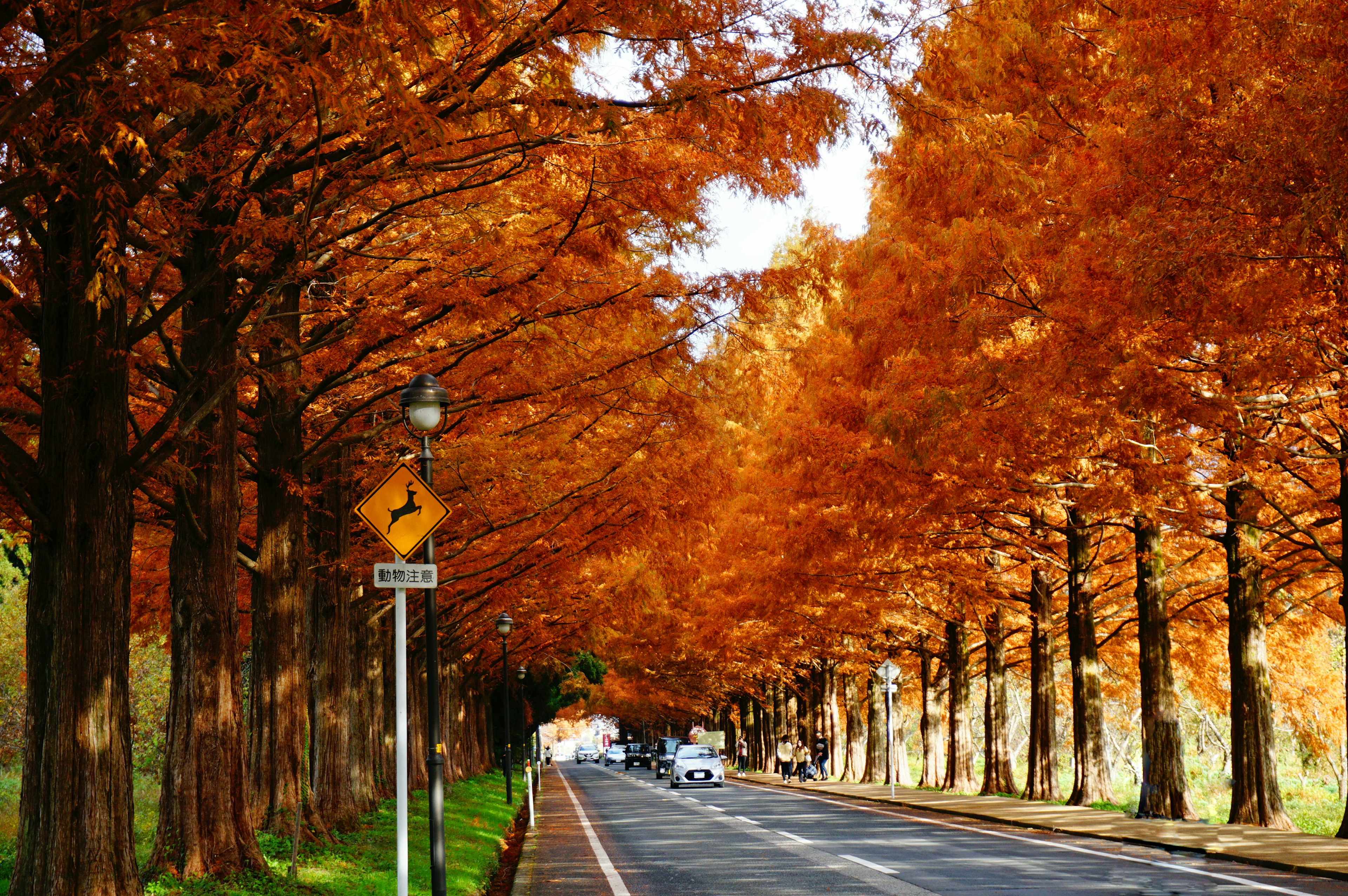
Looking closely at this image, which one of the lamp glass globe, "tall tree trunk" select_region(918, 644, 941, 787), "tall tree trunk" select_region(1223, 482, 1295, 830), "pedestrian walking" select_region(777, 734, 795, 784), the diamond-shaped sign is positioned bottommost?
"pedestrian walking" select_region(777, 734, 795, 784)

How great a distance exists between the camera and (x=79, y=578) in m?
8.29

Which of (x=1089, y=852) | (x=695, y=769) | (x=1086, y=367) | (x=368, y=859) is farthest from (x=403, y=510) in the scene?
(x=695, y=769)

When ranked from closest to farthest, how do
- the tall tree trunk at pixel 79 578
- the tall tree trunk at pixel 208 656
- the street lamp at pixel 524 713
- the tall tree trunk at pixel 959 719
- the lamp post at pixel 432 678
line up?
1. the tall tree trunk at pixel 79 578
2. the lamp post at pixel 432 678
3. the tall tree trunk at pixel 208 656
4. the tall tree trunk at pixel 959 719
5. the street lamp at pixel 524 713

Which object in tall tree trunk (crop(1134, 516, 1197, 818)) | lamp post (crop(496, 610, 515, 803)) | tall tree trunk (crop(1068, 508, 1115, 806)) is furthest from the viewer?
lamp post (crop(496, 610, 515, 803))

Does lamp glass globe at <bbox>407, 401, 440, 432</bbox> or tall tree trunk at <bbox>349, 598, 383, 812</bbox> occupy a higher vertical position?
lamp glass globe at <bbox>407, 401, 440, 432</bbox>

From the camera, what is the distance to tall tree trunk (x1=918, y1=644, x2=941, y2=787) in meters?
38.8

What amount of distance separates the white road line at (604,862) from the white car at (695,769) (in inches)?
618

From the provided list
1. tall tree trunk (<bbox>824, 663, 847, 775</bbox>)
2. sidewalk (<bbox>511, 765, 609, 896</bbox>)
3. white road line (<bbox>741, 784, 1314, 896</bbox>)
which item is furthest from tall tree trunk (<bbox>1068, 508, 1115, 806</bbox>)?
tall tree trunk (<bbox>824, 663, 847, 775</bbox>)

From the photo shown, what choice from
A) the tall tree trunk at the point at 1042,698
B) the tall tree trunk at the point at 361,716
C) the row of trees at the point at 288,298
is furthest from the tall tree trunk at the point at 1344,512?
the tall tree trunk at the point at 361,716

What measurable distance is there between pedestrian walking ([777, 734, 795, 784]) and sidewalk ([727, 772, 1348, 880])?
2250 centimetres

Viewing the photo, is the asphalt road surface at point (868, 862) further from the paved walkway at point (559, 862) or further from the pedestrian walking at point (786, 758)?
the pedestrian walking at point (786, 758)

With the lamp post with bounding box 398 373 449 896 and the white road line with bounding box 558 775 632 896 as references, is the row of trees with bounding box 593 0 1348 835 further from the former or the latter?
the white road line with bounding box 558 775 632 896

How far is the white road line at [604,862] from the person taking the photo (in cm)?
1313

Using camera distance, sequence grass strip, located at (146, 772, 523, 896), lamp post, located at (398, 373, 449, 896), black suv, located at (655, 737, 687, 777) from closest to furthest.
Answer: lamp post, located at (398, 373, 449, 896)
grass strip, located at (146, 772, 523, 896)
black suv, located at (655, 737, 687, 777)
